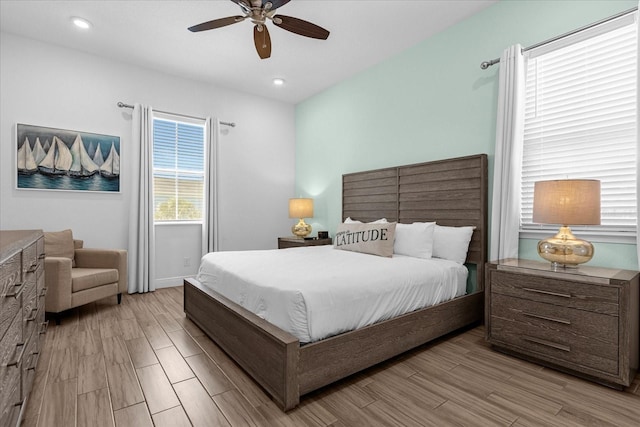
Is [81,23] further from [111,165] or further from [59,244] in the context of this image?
[59,244]

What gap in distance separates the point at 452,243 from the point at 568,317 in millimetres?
1078

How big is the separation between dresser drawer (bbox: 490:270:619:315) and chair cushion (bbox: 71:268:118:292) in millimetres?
3644

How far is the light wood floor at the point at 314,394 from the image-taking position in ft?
5.21

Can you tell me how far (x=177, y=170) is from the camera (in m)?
4.50

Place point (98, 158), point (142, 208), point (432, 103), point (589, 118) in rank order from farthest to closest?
point (142, 208), point (98, 158), point (432, 103), point (589, 118)

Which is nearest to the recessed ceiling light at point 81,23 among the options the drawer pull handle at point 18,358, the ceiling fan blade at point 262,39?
the ceiling fan blade at point 262,39

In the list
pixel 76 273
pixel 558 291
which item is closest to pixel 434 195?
pixel 558 291

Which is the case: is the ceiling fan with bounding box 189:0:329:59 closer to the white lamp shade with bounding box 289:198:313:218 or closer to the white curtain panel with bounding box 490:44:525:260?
the white curtain panel with bounding box 490:44:525:260

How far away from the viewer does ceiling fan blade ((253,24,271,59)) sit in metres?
2.57

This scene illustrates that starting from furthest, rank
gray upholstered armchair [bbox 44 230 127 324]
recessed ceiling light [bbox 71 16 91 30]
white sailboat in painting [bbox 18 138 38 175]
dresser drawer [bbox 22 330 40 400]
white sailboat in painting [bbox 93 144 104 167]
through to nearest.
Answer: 1. white sailboat in painting [bbox 93 144 104 167]
2. white sailboat in painting [bbox 18 138 38 175]
3. recessed ceiling light [bbox 71 16 91 30]
4. gray upholstered armchair [bbox 44 230 127 324]
5. dresser drawer [bbox 22 330 40 400]

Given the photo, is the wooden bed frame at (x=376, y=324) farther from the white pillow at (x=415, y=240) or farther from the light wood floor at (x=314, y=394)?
the white pillow at (x=415, y=240)

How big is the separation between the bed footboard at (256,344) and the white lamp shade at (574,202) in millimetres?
1847

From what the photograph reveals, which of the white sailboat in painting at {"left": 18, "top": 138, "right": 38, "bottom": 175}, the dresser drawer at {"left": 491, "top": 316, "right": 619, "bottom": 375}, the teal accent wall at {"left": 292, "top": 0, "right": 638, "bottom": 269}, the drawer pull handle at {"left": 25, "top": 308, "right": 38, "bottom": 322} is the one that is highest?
the teal accent wall at {"left": 292, "top": 0, "right": 638, "bottom": 269}

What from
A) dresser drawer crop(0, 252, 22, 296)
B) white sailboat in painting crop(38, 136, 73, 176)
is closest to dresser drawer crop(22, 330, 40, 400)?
dresser drawer crop(0, 252, 22, 296)
